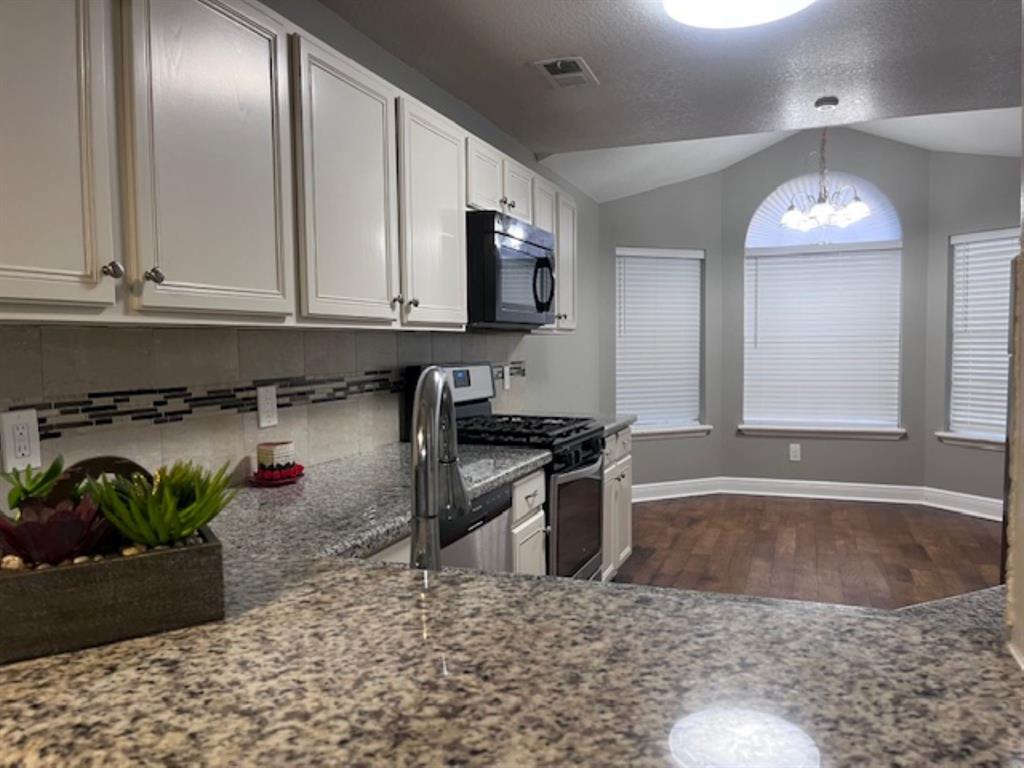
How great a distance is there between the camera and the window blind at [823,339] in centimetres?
557

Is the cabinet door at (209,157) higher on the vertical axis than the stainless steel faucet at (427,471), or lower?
higher

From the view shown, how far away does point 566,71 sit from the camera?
2.83 m

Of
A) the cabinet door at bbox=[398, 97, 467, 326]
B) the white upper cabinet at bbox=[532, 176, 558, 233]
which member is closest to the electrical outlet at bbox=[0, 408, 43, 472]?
the cabinet door at bbox=[398, 97, 467, 326]

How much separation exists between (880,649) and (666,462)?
16.3 ft

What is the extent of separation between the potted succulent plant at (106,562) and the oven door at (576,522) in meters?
1.92

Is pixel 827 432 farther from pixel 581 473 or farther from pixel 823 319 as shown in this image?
pixel 581 473

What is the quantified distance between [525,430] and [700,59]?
61.6 inches

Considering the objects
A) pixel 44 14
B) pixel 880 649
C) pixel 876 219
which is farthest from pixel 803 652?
pixel 876 219

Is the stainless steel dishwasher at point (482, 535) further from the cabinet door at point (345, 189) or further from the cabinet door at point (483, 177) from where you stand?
the cabinet door at point (483, 177)

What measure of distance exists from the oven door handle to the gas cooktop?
129mm

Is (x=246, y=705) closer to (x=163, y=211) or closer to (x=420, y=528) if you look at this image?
(x=420, y=528)

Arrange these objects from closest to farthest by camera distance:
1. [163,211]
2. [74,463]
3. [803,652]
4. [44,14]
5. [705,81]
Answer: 1. [803,652]
2. [44,14]
3. [163,211]
4. [74,463]
5. [705,81]

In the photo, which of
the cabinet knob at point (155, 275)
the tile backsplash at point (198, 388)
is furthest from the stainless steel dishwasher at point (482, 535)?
the cabinet knob at point (155, 275)

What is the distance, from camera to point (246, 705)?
71cm
